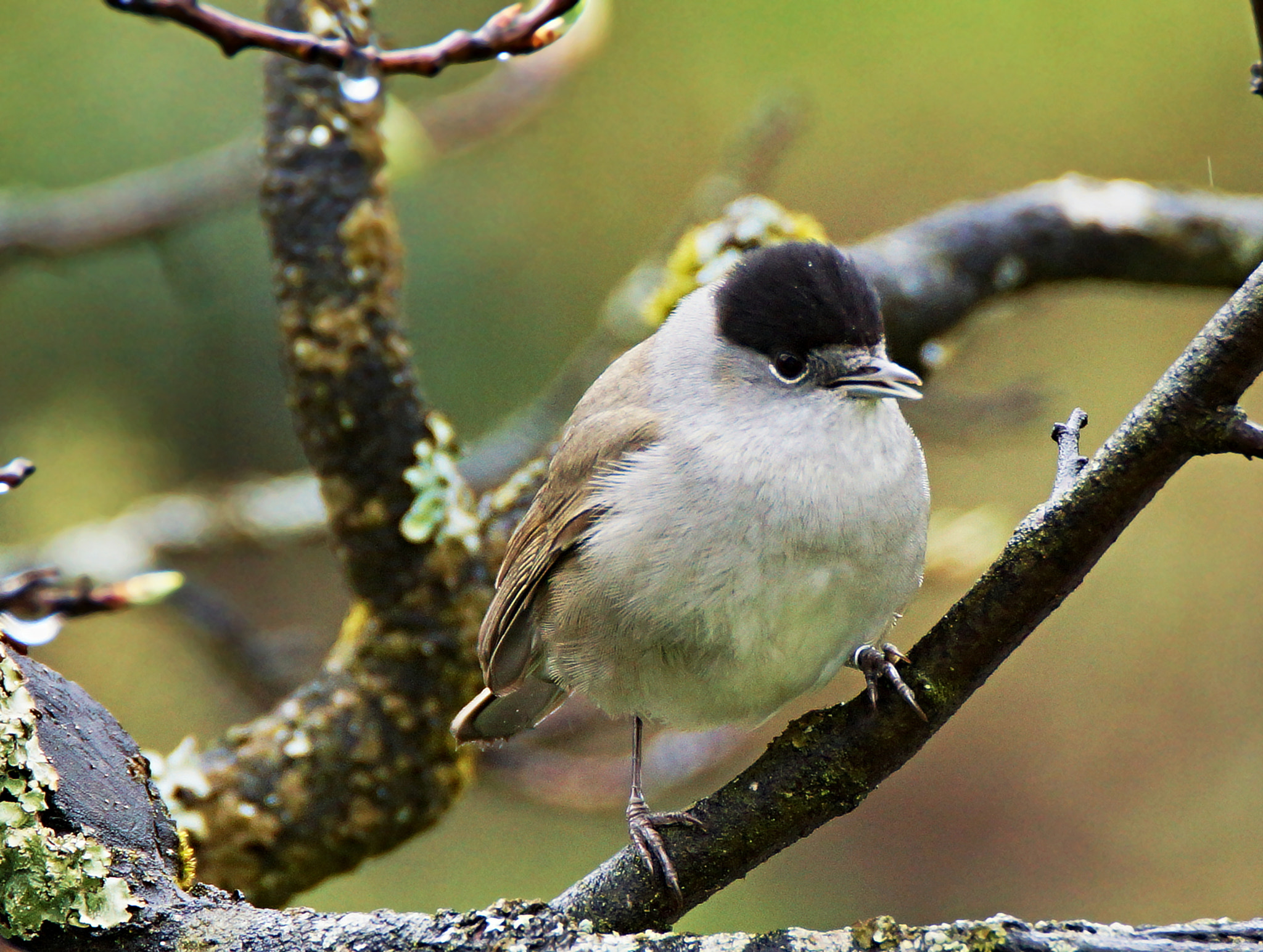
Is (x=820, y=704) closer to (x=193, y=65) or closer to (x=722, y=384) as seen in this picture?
(x=722, y=384)

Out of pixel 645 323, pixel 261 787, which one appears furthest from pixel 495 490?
pixel 261 787

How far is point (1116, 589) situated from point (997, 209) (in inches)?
134

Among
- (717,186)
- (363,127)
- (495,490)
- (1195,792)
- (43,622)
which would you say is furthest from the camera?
(1195,792)

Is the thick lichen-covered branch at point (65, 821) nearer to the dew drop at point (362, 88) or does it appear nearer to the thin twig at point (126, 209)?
the dew drop at point (362, 88)

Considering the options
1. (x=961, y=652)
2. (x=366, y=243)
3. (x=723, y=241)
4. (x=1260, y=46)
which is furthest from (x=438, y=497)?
(x=1260, y=46)

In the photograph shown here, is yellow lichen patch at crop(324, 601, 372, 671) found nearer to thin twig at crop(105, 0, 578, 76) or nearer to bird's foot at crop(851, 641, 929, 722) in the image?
bird's foot at crop(851, 641, 929, 722)

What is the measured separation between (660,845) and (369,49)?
1373mm

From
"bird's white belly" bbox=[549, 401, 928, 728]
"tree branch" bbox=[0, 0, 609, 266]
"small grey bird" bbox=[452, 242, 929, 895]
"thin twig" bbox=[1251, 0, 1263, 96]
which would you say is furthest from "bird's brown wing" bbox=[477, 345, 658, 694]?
"tree branch" bbox=[0, 0, 609, 266]

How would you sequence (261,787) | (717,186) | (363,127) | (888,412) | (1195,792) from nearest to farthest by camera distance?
(888,412) → (261,787) → (363,127) → (717,186) → (1195,792)

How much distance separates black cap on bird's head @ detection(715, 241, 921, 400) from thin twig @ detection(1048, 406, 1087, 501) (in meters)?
0.43

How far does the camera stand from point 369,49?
5.88 ft

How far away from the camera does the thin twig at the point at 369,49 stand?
1.64m

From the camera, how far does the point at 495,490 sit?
11.3ft

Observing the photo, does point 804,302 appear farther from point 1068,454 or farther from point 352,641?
point 352,641
